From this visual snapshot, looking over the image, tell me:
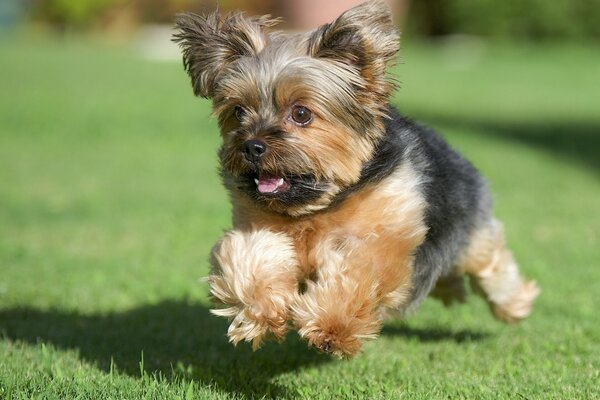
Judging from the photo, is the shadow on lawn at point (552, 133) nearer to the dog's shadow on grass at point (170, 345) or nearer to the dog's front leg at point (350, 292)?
the dog's shadow on grass at point (170, 345)

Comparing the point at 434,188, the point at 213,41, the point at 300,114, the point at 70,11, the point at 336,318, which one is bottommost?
the point at 70,11

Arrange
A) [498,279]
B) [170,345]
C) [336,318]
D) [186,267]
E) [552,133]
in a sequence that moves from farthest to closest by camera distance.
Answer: [552,133] → [186,267] → [498,279] → [170,345] → [336,318]

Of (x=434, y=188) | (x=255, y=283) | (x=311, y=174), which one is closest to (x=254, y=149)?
(x=311, y=174)

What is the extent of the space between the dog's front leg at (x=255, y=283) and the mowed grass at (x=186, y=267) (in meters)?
0.45

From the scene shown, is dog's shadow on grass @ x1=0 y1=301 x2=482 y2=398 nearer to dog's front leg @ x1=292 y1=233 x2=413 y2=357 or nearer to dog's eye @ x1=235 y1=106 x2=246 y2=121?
dog's front leg @ x1=292 y1=233 x2=413 y2=357

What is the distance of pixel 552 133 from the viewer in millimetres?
16453

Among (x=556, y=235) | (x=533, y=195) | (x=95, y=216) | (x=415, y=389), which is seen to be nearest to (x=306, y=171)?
(x=415, y=389)

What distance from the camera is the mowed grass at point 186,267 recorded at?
5.10m

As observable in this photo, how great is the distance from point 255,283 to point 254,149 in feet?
2.16

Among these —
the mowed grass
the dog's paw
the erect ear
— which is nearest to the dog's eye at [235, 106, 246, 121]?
the erect ear

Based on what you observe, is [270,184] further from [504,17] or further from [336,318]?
[504,17]

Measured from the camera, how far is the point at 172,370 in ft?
16.8

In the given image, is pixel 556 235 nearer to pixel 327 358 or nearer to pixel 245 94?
pixel 327 358

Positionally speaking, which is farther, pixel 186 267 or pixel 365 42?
pixel 186 267
